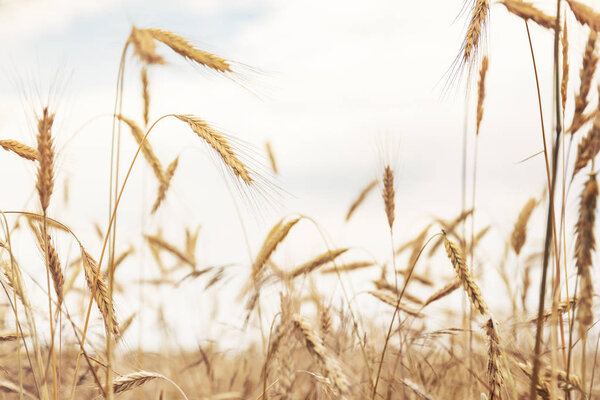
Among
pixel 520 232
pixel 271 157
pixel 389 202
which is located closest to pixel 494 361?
pixel 389 202

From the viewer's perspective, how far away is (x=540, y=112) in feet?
6.25

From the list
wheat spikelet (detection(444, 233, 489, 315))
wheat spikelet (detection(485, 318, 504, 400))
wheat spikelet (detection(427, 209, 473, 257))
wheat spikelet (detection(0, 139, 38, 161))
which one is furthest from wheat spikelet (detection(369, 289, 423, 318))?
wheat spikelet (detection(0, 139, 38, 161))

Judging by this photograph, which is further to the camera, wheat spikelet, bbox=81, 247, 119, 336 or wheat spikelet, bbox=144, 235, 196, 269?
wheat spikelet, bbox=144, 235, 196, 269

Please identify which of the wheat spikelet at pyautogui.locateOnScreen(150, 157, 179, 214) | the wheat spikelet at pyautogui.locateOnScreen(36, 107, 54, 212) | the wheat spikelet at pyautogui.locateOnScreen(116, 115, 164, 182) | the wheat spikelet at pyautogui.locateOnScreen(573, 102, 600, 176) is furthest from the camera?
the wheat spikelet at pyautogui.locateOnScreen(150, 157, 179, 214)

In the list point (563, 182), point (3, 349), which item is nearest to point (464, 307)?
point (563, 182)

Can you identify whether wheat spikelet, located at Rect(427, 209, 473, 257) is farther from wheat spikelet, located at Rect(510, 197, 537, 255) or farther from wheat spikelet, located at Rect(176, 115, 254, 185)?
wheat spikelet, located at Rect(176, 115, 254, 185)

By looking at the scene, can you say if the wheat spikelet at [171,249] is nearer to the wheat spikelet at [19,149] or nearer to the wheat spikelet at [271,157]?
the wheat spikelet at [271,157]

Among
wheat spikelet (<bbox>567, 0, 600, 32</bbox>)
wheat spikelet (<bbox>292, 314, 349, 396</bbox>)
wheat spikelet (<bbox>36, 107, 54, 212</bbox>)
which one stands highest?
wheat spikelet (<bbox>567, 0, 600, 32</bbox>)

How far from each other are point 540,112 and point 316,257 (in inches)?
55.2

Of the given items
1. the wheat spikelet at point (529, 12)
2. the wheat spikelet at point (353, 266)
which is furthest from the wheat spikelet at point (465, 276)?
the wheat spikelet at point (353, 266)

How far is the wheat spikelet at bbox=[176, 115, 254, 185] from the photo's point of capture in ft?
6.44

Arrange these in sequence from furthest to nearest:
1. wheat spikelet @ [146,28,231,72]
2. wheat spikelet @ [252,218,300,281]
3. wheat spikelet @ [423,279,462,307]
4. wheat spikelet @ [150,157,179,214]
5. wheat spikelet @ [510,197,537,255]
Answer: wheat spikelet @ [150,157,179,214] → wheat spikelet @ [510,197,537,255] → wheat spikelet @ [252,218,300,281] → wheat spikelet @ [423,279,462,307] → wheat spikelet @ [146,28,231,72]

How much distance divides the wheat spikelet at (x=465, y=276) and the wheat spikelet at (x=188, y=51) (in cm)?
102

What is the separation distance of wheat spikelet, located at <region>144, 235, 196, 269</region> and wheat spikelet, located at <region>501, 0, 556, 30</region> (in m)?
2.54
